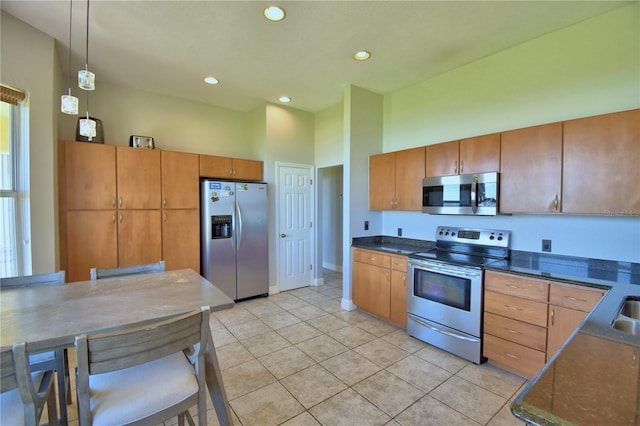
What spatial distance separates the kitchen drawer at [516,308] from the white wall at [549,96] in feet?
2.28

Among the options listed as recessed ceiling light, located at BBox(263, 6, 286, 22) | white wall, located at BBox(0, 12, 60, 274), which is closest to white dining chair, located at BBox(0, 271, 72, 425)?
white wall, located at BBox(0, 12, 60, 274)

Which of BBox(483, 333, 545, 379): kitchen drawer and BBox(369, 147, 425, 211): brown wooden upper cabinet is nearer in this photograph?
BBox(483, 333, 545, 379): kitchen drawer

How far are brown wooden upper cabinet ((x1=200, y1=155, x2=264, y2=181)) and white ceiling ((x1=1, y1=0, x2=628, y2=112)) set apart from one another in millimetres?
1013

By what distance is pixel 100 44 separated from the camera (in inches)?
107

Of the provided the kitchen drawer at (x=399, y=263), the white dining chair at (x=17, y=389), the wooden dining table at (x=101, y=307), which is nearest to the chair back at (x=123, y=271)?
the wooden dining table at (x=101, y=307)

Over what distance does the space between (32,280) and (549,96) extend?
4.41 metres

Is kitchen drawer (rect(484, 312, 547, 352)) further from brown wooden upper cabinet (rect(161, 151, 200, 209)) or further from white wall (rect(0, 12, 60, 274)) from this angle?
white wall (rect(0, 12, 60, 274))

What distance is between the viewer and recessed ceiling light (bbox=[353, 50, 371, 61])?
9.41ft

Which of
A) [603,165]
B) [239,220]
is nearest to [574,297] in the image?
[603,165]

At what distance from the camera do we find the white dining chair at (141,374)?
3.47ft

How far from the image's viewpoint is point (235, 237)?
13.3 feet

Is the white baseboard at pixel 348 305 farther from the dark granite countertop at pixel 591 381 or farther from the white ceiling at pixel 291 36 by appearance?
the white ceiling at pixel 291 36

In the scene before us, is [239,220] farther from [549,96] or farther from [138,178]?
[549,96]

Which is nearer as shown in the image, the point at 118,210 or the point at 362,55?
the point at 362,55
